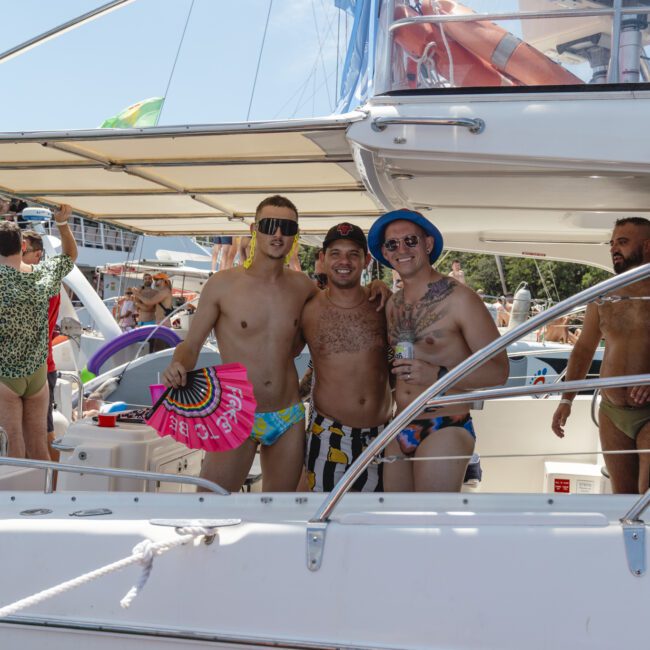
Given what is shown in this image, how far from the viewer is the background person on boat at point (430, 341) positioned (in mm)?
2617

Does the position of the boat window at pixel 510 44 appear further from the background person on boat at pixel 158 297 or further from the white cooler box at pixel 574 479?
the background person on boat at pixel 158 297

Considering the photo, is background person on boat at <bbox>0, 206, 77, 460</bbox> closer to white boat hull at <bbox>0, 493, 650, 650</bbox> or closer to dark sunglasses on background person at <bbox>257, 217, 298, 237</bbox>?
dark sunglasses on background person at <bbox>257, 217, 298, 237</bbox>

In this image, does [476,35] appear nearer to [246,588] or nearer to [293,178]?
[293,178]

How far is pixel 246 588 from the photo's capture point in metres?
1.84

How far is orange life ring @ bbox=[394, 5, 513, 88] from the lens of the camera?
2.38 m

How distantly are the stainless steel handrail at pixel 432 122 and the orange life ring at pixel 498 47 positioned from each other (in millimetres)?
257

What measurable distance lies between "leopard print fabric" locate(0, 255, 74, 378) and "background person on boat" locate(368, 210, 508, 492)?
1.90m

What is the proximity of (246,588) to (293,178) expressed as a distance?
200 centimetres

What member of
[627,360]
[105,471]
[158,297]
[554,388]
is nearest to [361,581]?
[554,388]

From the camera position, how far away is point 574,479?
13.7 ft

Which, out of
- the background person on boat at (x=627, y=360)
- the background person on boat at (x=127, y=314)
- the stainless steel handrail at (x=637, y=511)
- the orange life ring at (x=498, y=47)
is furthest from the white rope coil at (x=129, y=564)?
the background person on boat at (x=127, y=314)

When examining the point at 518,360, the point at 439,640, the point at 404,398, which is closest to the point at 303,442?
the point at 404,398

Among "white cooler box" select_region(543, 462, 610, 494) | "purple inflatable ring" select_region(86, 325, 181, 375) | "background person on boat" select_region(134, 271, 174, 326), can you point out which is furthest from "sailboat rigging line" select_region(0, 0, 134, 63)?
"background person on boat" select_region(134, 271, 174, 326)

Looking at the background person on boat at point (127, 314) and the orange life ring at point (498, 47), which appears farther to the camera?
the background person on boat at point (127, 314)
